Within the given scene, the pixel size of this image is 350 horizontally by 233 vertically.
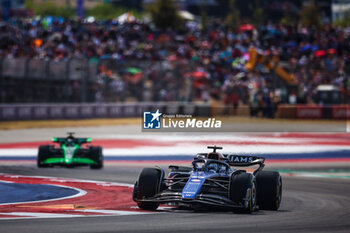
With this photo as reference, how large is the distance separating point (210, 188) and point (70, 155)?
8550 mm

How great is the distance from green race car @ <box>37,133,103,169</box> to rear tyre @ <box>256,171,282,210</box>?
8.12 meters

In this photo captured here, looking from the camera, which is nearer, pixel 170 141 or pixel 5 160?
pixel 5 160

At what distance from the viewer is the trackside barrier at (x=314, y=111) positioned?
41812mm

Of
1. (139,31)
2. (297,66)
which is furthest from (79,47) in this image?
(297,66)

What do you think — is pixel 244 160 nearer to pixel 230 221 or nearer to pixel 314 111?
pixel 230 221

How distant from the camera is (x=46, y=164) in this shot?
62.3 ft

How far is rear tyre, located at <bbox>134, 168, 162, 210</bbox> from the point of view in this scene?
36.6 feet

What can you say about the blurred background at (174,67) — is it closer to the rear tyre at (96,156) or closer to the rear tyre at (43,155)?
the rear tyre at (43,155)

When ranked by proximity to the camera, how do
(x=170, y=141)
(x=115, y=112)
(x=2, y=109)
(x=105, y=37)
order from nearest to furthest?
(x=170, y=141)
(x=2, y=109)
(x=115, y=112)
(x=105, y=37)

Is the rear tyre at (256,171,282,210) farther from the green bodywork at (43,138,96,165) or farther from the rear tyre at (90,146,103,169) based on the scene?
the green bodywork at (43,138,96,165)

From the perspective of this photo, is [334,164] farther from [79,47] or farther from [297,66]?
[79,47]

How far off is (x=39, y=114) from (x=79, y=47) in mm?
7418

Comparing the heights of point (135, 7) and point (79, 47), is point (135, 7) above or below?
above

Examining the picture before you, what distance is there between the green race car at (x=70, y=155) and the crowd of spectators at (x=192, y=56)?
1933cm
